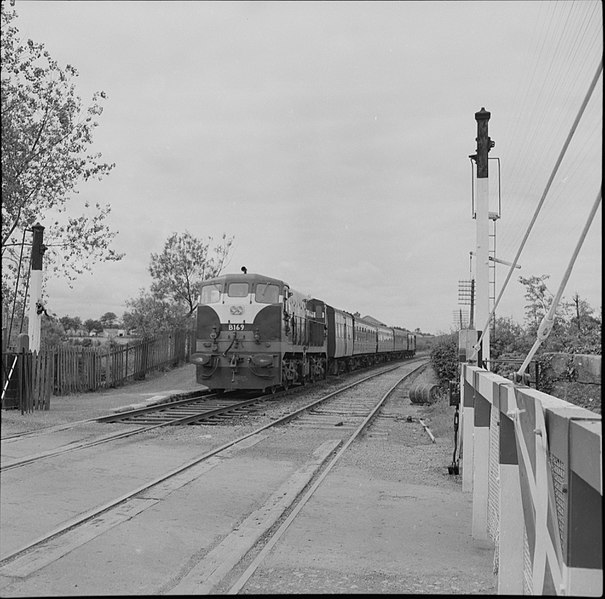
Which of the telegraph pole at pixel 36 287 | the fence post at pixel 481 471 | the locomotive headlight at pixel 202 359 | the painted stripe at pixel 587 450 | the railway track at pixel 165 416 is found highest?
the telegraph pole at pixel 36 287

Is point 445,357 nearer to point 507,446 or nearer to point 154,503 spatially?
point 154,503

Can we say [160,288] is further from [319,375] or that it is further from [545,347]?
[545,347]

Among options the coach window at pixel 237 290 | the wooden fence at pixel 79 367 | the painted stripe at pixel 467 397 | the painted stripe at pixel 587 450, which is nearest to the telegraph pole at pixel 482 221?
the painted stripe at pixel 467 397

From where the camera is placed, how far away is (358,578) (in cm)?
466

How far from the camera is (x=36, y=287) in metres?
13.5

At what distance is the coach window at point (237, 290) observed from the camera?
18.8 meters

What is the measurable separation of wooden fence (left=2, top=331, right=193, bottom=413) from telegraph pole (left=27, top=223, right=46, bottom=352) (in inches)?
17.4

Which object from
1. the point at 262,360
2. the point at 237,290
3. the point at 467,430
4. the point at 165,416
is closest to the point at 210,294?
the point at 237,290

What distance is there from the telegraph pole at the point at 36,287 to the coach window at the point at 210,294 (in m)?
5.10

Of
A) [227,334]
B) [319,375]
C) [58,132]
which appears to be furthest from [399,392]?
[58,132]

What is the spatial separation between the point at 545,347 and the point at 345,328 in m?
25.5

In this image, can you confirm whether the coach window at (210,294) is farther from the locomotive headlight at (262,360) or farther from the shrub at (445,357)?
the shrub at (445,357)

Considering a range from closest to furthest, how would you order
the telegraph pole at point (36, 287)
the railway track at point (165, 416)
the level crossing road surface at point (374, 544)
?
1. the level crossing road surface at point (374, 544)
2. the railway track at point (165, 416)
3. the telegraph pole at point (36, 287)

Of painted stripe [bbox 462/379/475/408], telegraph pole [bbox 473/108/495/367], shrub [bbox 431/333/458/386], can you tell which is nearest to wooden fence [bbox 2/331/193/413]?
painted stripe [bbox 462/379/475/408]
